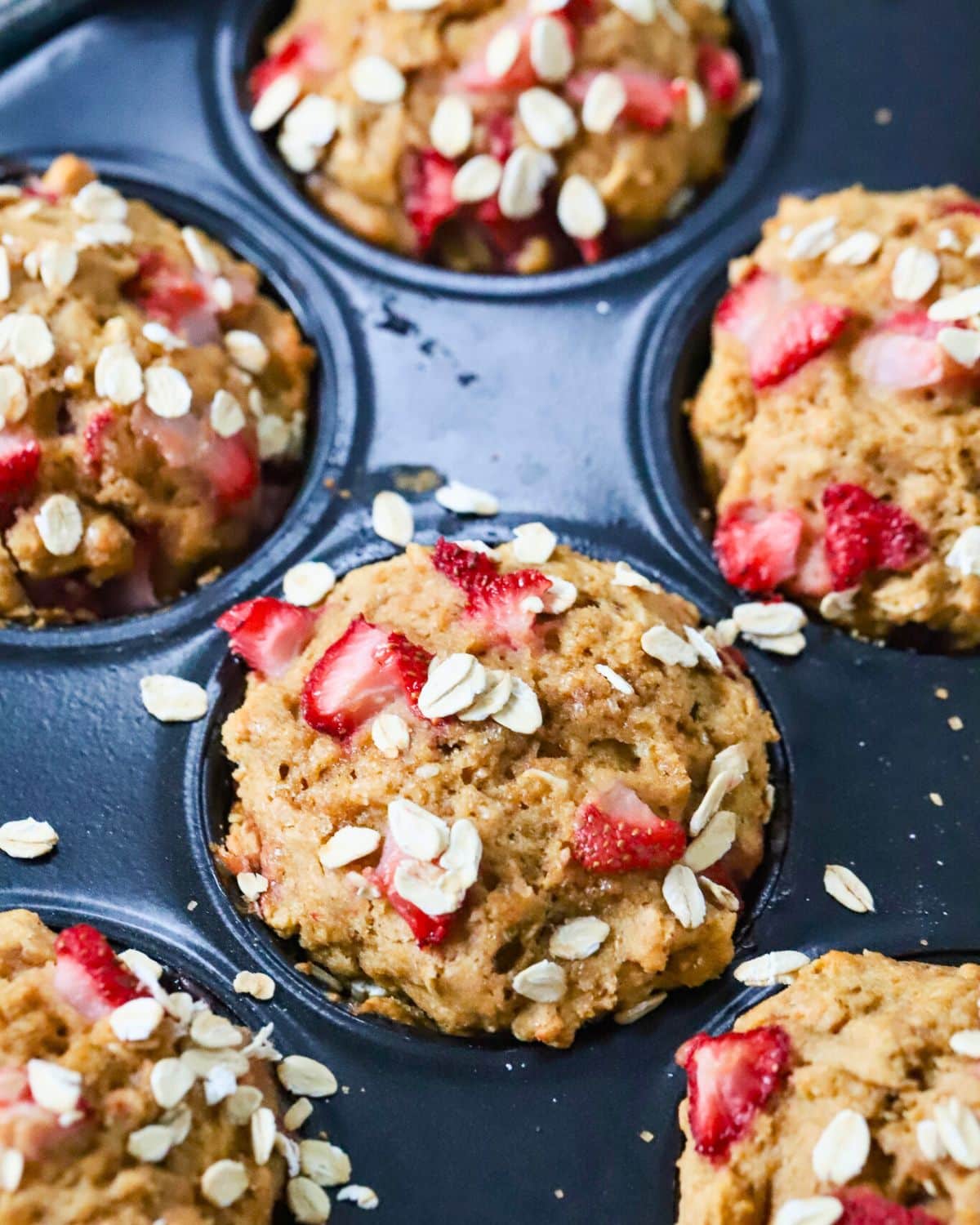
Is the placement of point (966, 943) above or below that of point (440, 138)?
below

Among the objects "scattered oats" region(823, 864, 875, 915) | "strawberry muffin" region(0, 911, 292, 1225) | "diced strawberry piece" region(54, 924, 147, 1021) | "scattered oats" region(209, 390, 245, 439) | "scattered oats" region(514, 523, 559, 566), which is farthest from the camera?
"scattered oats" region(209, 390, 245, 439)

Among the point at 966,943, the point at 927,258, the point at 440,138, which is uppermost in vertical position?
the point at 440,138

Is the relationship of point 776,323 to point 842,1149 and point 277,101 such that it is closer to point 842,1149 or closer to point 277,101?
point 277,101

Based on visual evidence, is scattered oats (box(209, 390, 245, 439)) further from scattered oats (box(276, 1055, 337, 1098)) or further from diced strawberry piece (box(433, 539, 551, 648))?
scattered oats (box(276, 1055, 337, 1098))

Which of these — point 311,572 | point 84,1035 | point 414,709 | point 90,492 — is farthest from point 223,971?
point 90,492

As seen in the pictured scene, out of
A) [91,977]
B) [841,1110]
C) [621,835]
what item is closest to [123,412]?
[91,977]

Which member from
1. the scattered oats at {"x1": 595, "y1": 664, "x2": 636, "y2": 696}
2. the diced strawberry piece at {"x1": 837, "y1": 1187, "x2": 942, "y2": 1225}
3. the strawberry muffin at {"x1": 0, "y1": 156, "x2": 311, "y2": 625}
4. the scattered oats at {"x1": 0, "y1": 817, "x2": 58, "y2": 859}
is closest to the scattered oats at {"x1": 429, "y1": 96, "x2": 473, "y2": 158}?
the strawberry muffin at {"x1": 0, "y1": 156, "x2": 311, "y2": 625}

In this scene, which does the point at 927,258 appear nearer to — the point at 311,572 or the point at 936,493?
the point at 936,493
